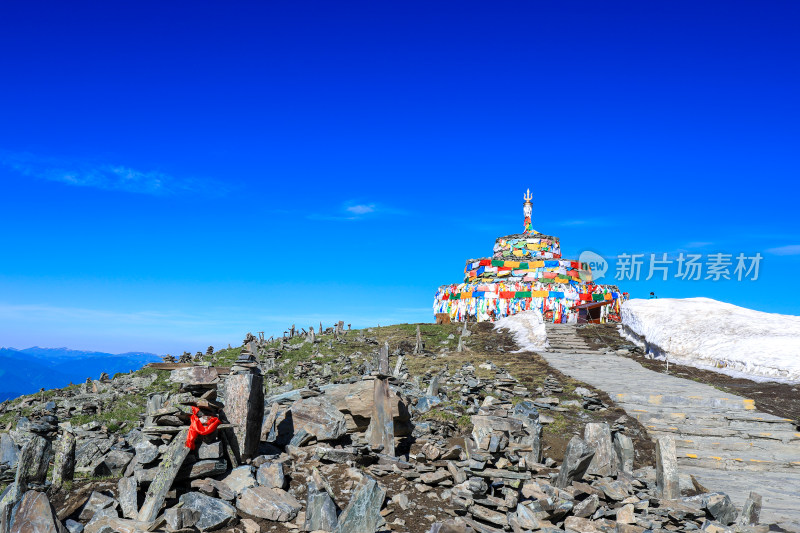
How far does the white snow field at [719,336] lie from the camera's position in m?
20.2

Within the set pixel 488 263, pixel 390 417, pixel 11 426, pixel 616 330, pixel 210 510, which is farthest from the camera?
pixel 488 263

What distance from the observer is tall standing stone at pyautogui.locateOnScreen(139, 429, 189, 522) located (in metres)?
7.05

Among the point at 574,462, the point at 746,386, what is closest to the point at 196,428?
the point at 574,462

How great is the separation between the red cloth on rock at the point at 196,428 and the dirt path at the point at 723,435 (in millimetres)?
9186

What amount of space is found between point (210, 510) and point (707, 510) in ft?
25.1

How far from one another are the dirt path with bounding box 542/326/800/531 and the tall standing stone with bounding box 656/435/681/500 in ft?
4.33

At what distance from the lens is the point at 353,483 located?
331 inches

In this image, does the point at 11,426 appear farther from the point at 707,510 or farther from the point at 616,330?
the point at 616,330

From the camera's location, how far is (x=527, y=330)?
106 feet

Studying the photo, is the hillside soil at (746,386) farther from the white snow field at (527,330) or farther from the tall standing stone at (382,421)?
the tall standing stone at (382,421)

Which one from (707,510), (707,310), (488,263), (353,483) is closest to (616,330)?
(707,310)

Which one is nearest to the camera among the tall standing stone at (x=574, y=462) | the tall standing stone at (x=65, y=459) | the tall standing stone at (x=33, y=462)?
the tall standing stone at (x=33, y=462)

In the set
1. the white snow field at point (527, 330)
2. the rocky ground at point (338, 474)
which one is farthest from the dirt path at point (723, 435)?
the white snow field at point (527, 330)

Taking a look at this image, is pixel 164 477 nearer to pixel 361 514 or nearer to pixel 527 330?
pixel 361 514
